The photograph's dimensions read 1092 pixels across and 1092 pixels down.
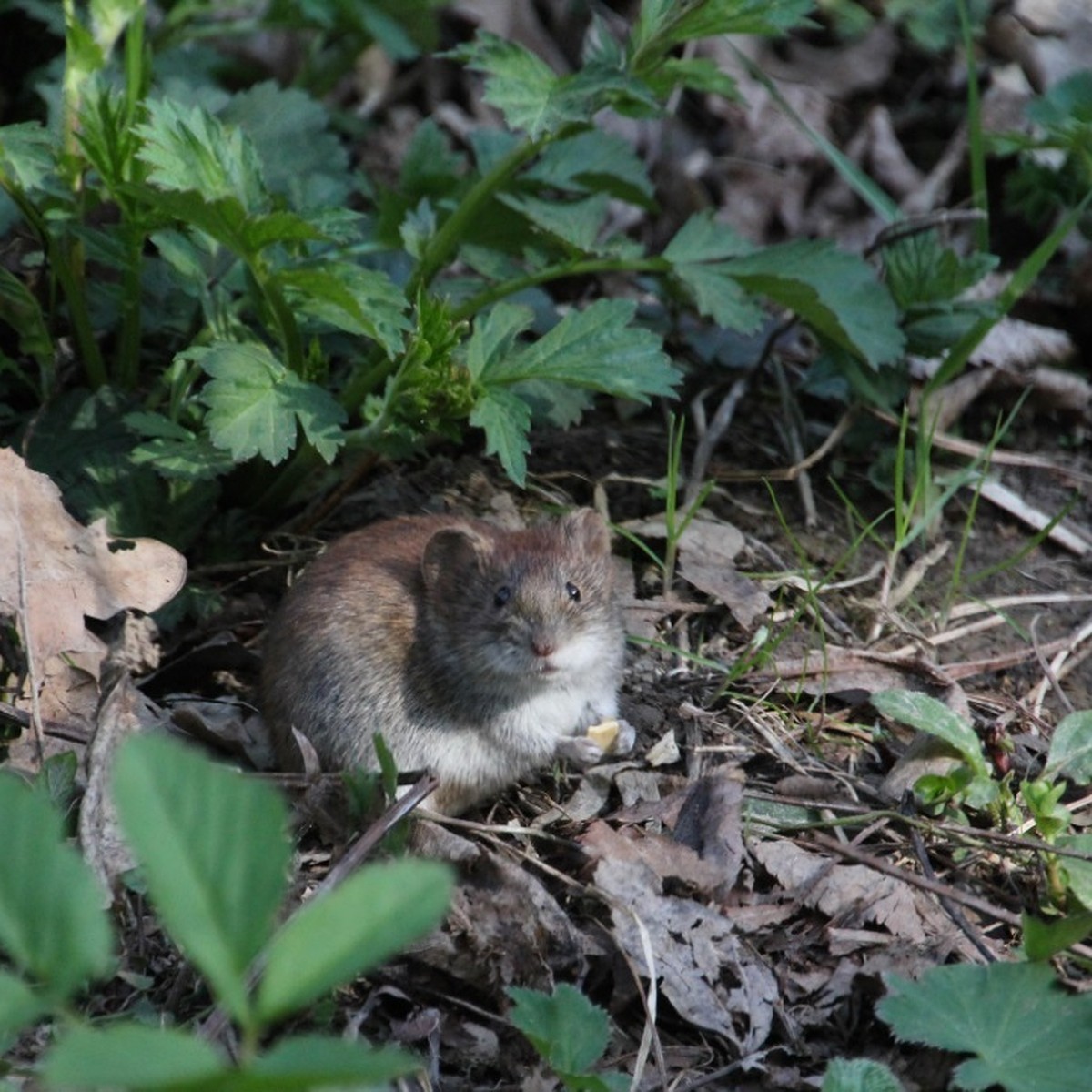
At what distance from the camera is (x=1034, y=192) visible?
20.5 ft

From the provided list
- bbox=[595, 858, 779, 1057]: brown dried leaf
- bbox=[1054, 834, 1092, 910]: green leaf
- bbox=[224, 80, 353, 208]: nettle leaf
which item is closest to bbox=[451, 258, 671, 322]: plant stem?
bbox=[224, 80, 353, 208]: nettle leaf

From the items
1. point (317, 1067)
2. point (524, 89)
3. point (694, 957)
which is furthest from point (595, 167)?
point (317, 1067)

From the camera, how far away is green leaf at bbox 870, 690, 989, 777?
12.4 ft

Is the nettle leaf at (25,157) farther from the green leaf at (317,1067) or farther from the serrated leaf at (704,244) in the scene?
the green leaf at (317,1067)

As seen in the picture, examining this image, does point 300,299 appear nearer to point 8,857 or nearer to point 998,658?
point 998,658

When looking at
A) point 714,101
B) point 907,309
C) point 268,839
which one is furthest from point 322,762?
point 714,101

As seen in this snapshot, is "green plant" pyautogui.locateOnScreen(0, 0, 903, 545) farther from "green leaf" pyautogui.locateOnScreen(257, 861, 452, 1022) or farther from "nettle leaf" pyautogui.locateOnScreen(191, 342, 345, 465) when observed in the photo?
"green leaf" pyautogui.locateOnScreen(257, 861, 452, 1022)

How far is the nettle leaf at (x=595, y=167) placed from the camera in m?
4.86

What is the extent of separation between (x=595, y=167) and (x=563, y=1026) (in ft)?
9.83

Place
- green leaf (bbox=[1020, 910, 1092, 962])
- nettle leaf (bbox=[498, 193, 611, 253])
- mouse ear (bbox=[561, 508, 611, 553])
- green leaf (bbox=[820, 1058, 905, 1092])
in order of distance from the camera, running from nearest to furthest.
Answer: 1. green leaf (bbox=[820, 1058, 905, 1092])
2. green leaf (bbox=[1020, 910, 1092, 962])
3. mouse ear (bbox=[561, 508, 611, 553])
4. nettle leaf (bbox=[498, 193, 611, 253])

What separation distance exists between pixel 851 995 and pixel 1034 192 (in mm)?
4077

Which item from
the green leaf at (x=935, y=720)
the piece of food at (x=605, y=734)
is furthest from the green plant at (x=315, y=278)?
the green leaf at (x=935, y=720)

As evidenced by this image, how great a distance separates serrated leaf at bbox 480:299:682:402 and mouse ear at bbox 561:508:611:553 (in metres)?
0.36

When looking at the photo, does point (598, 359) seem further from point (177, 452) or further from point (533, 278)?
point (177, 452)
